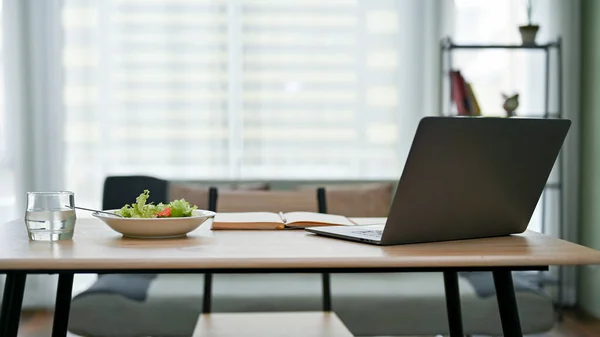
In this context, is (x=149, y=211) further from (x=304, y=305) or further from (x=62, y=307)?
(x=304, y=305)

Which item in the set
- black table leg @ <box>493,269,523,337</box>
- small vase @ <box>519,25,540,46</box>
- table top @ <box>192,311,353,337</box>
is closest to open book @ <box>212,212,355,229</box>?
table top @ <box>192,311,353,337</box>

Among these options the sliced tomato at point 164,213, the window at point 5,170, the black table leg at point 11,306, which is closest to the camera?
the black table leg at point 11,306

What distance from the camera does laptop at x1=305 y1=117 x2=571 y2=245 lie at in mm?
1184

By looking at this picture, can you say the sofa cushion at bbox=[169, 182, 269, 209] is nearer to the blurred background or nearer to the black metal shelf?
the blurred background

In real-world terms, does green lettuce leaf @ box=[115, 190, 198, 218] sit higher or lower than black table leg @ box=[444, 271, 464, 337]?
higher

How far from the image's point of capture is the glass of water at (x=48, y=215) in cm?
126

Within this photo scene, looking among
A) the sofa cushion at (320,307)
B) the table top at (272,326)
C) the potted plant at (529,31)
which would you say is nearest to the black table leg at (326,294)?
the table top at (272,326)

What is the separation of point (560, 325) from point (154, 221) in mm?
2732

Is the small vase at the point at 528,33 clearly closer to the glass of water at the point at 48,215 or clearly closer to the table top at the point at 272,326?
the table top at the point at 272,326

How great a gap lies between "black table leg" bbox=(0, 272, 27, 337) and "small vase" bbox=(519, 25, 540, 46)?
10.0 feet

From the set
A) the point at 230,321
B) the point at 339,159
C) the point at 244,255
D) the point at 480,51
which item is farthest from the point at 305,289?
the point at 480,51

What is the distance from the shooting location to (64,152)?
3801mm

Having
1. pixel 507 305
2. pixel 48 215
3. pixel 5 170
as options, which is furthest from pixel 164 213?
pixel 5 170

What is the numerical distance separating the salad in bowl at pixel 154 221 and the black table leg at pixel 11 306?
0.19 m
